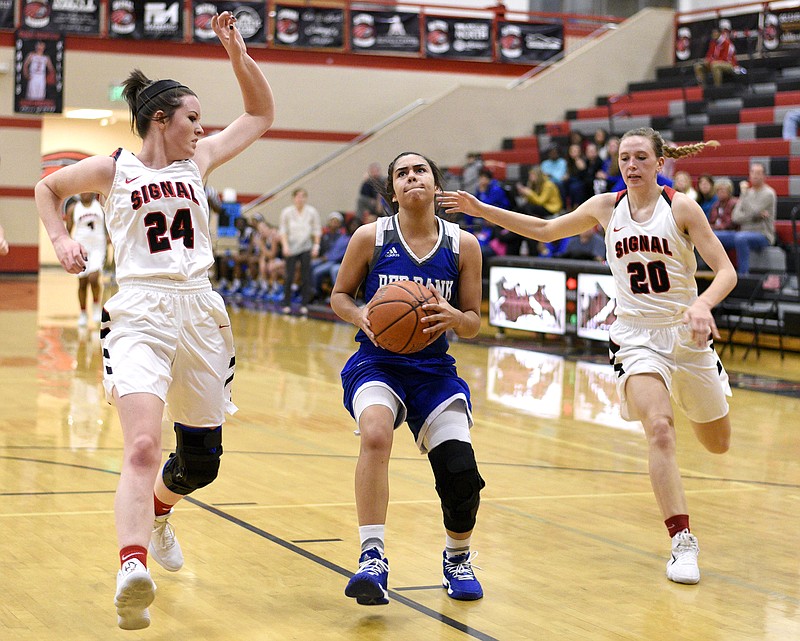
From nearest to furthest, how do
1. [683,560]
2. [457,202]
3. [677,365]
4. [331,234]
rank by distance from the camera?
[683,560], [457,202], [677,365], [331,234]

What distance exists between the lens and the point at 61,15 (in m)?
23.4

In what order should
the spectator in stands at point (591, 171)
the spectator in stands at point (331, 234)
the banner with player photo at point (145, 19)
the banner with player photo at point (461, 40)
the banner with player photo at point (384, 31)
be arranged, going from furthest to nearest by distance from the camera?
1. the banner with player photo at point (461, 40)
2. the banner with player photo at point (384, 31)
3. the banner with player photo at point (145, 19)
4. the spectator in stands at point (331, 234)
5. the spectator in stands at point (591, 171)

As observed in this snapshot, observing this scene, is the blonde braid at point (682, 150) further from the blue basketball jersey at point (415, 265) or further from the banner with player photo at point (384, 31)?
the banner with player photo at point (384, 31)

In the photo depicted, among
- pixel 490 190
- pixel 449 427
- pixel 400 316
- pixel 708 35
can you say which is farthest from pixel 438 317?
pixel 708 35

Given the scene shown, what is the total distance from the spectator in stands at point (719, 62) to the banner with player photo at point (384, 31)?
253 inches

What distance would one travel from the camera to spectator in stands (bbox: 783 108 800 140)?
1684cm

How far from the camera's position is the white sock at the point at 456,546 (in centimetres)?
437

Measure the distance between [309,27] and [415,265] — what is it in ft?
69.2

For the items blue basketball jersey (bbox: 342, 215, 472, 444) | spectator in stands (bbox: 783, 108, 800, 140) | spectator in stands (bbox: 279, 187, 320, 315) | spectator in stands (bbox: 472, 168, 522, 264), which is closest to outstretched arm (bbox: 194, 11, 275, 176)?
blue basketball jersey (bbox: 342, 215, 472, 444)

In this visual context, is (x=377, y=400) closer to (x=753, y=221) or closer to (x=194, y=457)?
(x=194, y=457)

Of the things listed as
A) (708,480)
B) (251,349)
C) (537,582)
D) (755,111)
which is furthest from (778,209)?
(537,582)

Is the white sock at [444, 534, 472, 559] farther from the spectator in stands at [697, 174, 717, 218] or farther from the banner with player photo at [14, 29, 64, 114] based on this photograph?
the banner with player photo at [14, 29, 64, 114]

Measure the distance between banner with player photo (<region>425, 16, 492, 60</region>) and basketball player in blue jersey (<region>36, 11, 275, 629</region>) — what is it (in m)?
21.9

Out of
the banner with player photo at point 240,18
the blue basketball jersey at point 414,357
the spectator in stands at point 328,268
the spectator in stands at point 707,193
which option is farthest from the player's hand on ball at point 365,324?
the banner with player photo at point 240,18
